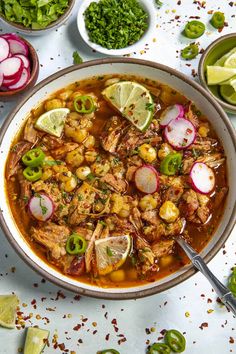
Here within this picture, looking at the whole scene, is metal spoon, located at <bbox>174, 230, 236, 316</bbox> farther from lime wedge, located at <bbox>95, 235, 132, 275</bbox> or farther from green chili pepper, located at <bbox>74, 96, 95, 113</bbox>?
green chili pepper, located at <bbox>74, 96, 95, 113</bbox>

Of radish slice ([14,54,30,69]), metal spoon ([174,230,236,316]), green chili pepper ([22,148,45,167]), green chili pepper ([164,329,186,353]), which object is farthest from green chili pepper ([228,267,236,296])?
radish slice ([14,54,30,69])

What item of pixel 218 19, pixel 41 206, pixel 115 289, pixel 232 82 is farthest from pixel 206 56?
pixel 115 289

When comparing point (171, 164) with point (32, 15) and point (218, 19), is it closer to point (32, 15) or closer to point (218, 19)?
point (218, 19)

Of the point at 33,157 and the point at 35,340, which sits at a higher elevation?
the point at 33,157

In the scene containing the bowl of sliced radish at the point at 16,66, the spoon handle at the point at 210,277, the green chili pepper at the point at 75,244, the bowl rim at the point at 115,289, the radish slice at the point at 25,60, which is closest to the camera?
the spoon handle at the point at 210,277

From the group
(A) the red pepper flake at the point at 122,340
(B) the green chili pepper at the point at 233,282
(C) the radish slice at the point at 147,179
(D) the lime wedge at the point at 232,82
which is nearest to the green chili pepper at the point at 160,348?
(A) the red pepper flake at the point at 122,340

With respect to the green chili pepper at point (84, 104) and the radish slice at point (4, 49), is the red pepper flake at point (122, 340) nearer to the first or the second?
the green chili pepper at point (84, 104)

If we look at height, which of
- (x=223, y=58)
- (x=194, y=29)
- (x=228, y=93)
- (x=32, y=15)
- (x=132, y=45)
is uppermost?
(x=32, y=15)

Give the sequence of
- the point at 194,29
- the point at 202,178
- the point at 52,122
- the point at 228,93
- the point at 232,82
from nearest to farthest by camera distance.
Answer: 1. the point at 202,178
2. the point at 52,122
3. the point at 232,82
4. the point at 228,93
5. the point at 194,29
